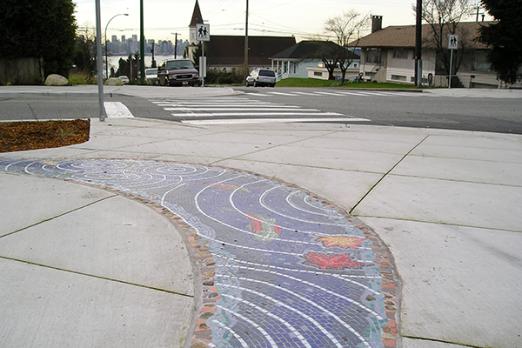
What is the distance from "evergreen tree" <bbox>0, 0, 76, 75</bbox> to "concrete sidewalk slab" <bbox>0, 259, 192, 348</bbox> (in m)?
25.6

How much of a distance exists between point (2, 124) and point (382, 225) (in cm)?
876

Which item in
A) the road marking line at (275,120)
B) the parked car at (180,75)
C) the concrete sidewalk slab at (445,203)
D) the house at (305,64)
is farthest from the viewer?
the house at (305,64)

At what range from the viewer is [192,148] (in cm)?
887

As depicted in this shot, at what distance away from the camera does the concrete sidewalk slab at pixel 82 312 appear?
2957mm

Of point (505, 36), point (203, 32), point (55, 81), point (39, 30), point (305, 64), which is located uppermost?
point (305, 64)

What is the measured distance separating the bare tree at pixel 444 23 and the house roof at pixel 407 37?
10.3 inches

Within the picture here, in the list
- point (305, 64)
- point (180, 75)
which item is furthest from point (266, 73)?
point (305, 64)

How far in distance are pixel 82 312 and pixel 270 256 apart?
152 centimetres

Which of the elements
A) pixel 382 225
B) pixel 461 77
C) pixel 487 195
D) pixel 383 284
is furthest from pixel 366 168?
pixel 461 77

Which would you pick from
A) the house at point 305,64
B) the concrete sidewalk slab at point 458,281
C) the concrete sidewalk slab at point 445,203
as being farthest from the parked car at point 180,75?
the house at point 305,64

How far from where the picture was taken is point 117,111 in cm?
1447

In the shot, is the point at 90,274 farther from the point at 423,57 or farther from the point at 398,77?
the point at 398,77

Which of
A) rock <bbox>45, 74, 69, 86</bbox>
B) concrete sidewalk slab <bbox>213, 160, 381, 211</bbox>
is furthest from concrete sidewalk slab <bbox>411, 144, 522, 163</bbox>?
rock <bbox>45, 74, 69, 86</bbox>

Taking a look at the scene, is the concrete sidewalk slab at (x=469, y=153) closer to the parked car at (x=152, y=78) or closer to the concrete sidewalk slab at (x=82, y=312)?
the concrete sidewalk slab at (x=82, y=312)
